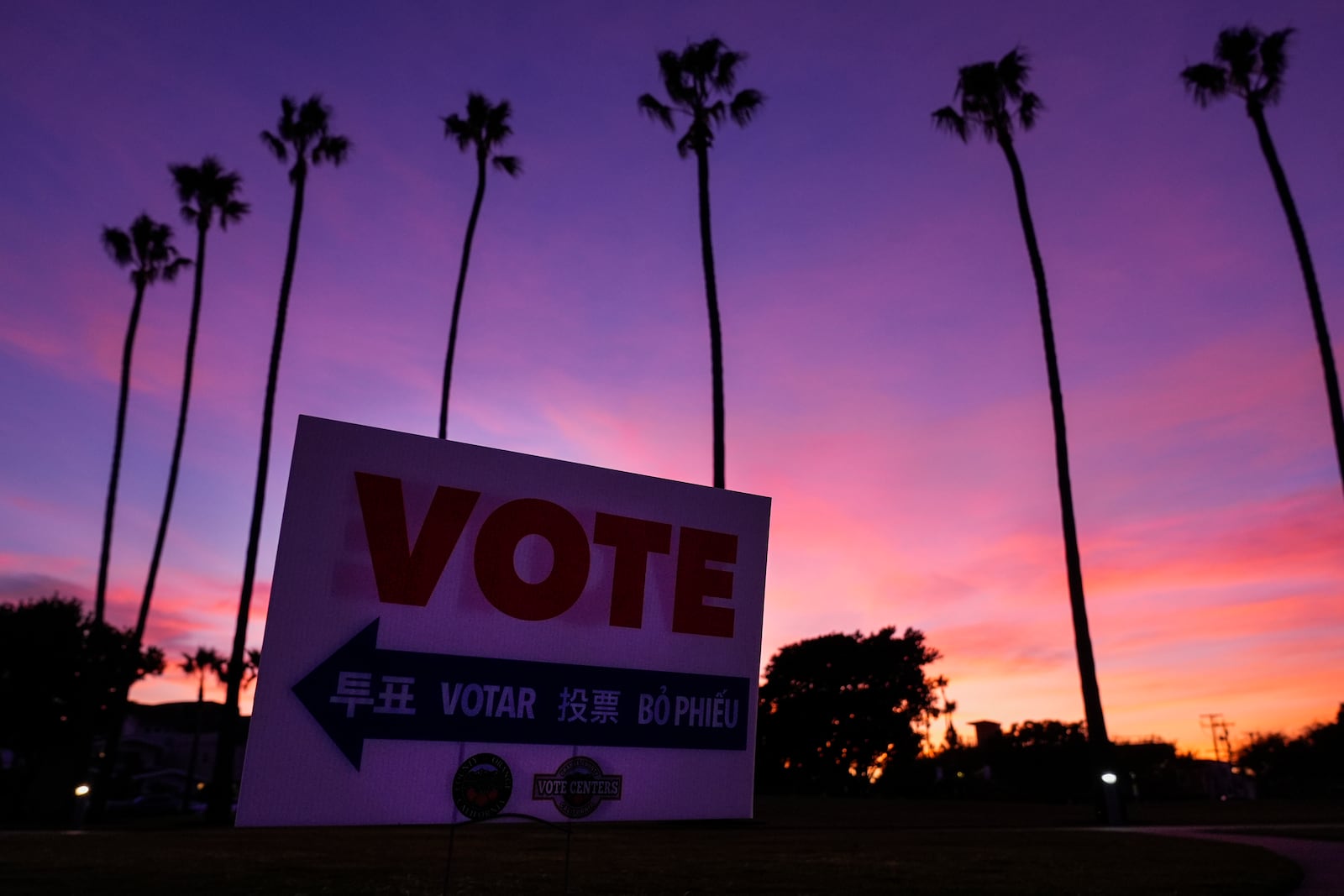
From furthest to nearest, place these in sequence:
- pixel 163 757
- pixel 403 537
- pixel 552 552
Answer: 1. pixel 163 757
2. pixel 552 552
3. pixel 403 537

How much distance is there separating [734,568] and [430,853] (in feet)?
39.2

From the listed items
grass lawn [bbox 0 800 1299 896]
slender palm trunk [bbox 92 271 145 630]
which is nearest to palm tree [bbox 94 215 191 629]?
slender palm trunk [bbox 92 271 145 630]

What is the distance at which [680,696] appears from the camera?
5.97 metres

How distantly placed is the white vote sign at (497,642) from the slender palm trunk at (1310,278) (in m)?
29.1

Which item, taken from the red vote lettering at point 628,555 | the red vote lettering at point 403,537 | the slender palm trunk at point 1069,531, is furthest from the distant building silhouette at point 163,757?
the red vote lettering at point 628,555

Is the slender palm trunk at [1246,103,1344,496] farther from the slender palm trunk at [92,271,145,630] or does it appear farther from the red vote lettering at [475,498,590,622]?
the slender palm trunk at [92,271,145,630]

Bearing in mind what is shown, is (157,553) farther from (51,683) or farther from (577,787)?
(577,787)

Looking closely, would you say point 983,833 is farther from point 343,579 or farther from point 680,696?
point 343,579

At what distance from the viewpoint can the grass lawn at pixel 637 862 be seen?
11.3 m

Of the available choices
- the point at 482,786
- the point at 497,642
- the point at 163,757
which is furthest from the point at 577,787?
the point at 163,757

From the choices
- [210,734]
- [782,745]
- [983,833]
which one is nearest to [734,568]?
[983,833]

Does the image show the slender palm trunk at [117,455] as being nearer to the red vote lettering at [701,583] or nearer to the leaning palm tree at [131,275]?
the leaning palm tree at [131,275]

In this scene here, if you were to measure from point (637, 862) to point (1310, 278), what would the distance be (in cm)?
2808

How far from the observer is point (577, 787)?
5.52 metres
